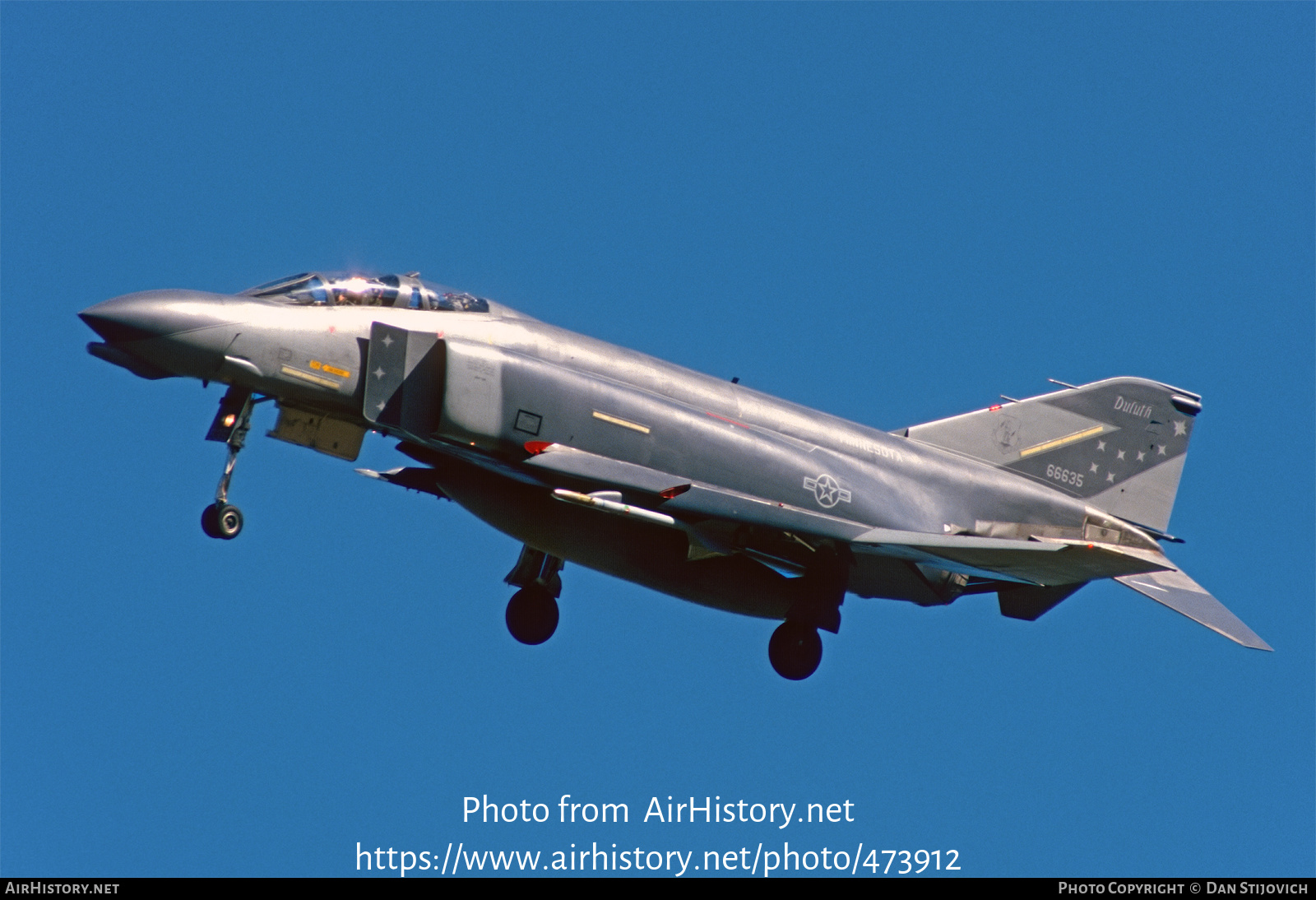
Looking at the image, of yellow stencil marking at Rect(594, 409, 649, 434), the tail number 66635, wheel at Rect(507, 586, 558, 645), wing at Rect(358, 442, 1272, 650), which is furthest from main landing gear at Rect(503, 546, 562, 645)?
the tail number 66635

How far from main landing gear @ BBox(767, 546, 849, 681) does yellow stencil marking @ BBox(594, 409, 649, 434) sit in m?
2.51

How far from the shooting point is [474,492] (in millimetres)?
16266

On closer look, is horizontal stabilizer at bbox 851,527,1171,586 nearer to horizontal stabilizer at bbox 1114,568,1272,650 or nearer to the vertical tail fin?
horizontal stabilizer at bbox 1114,568,1272,650

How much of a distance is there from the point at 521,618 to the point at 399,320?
14.7 ft

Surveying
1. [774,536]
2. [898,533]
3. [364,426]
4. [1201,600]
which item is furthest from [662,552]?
[1201,600]

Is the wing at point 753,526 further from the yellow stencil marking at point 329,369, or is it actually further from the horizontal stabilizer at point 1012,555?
the yellow stencil marking at point 329,369

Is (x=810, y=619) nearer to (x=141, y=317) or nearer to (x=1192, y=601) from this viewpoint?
(x=1192, y=601)

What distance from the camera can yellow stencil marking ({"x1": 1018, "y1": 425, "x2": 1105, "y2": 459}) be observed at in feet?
61.4

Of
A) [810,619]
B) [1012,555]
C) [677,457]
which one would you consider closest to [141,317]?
[677,457]

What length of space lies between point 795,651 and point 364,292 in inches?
227

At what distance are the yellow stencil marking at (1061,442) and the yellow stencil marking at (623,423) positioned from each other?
5.33 m

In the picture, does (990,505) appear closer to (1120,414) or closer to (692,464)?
(1120,414)

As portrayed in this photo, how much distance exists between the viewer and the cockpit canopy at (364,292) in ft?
48.6

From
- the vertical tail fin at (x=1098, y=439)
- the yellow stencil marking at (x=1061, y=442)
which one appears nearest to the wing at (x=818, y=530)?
the vertical tail fin at (x=1098, y=439)
